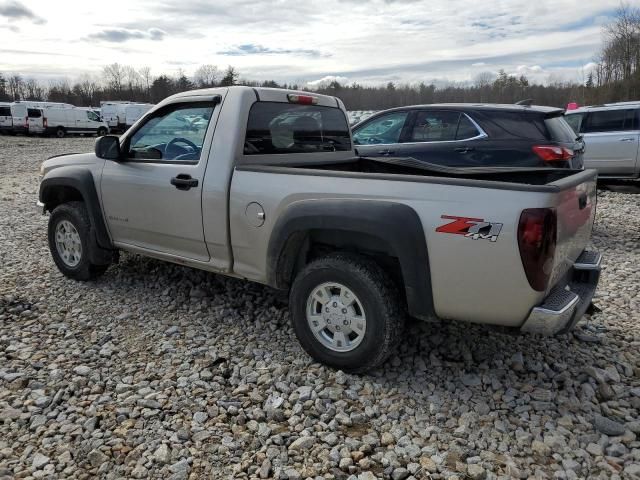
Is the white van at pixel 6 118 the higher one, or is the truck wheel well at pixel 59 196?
the white van at pixel 6 118

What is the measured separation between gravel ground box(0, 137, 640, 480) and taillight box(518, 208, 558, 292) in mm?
576

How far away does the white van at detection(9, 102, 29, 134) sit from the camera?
101 ft

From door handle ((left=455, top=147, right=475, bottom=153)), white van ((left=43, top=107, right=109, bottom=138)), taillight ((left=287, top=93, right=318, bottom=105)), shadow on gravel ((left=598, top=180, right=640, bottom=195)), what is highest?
white van ((left=43, top=107, right=109, bottom=138))

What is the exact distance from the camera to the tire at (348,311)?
3168 mm

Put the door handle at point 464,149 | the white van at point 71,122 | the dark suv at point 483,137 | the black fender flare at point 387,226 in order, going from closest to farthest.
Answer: the black fender flare at point 387,226 < the dark suv at point 483,137 < the door handle at point 464,149 < the white van at point 71,122

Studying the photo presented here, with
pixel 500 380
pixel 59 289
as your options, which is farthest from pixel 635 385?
pixel 59 289

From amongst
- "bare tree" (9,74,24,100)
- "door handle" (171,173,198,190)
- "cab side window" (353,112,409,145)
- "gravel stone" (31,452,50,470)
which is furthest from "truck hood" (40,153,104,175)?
"bare tree" (9,74,24,100)

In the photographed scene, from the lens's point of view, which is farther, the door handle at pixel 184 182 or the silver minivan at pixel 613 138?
the silver minivan at pixel 613 138

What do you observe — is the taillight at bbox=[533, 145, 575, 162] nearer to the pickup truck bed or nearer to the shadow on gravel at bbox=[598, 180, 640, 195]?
the pickup truck bed

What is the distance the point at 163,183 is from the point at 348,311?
1855 mm

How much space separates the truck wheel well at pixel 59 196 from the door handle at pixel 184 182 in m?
1.49

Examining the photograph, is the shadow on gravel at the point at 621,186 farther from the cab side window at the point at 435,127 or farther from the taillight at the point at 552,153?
the cab side window at the point at 435,127

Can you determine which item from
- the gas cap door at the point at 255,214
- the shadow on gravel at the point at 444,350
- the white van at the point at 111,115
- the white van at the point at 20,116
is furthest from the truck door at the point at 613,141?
the white van at the point at 111,115

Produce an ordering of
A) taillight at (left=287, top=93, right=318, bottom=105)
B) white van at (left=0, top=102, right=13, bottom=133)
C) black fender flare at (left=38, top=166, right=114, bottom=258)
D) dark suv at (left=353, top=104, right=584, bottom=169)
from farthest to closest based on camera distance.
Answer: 1. white van at (left=0, top=102, right=13, bottom=133)
2. dark suv at (left=353, top=104, right=584, bottom=169)
3. black fender flare at (left=38, top=166, right=114, bottom=258)
4. taillight at (left=287, top=93, right=318, bottom=105)
